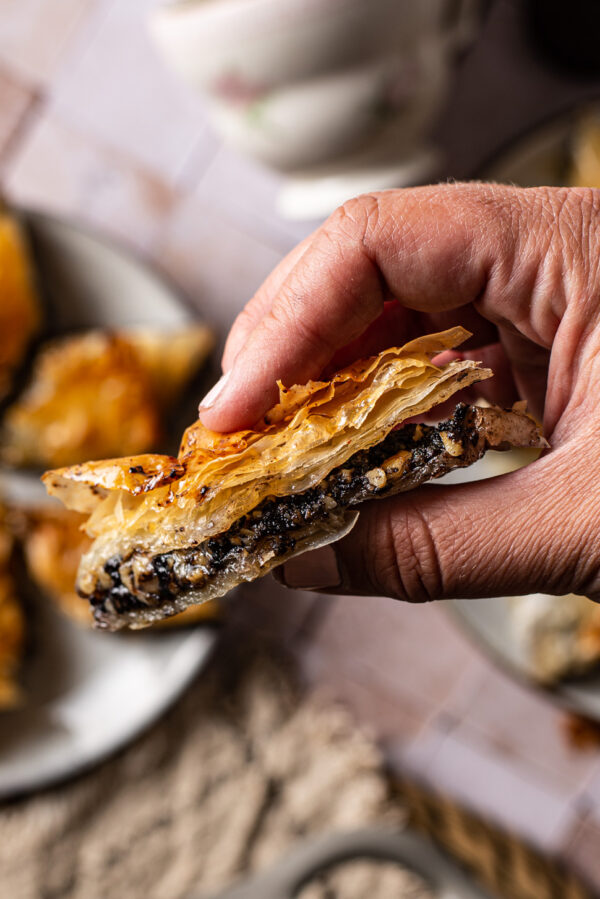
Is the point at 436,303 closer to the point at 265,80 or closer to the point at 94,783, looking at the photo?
the point at 265,80

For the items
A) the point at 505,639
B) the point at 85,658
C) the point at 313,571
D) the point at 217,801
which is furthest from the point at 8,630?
the point at 313,571

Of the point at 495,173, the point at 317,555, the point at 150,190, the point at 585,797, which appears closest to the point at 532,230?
the point at 317,555

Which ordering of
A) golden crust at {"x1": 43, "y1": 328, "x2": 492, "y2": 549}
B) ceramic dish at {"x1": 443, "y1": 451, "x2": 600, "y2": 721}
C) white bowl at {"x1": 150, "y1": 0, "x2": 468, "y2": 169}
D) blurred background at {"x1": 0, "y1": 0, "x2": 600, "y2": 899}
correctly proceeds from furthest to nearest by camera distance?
blurred background at {"x1": 0, "y1": 0, "x2": 600, "y2": 899} < ceramic dish at {"x1": 443, "y1": 451, "x2": 600, "y2": 721} < white bowl at {"x1": 150, "y1": 0, "x2": 468, "y2": 169} < golden crust at {"x1": 43, "y1": 328, "x2": 492, "y2": 549}

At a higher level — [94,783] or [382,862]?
[382,862]

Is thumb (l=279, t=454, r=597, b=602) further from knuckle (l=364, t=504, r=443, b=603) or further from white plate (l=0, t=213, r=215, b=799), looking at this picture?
white plate (l=0, t=213, r=215, b=799)

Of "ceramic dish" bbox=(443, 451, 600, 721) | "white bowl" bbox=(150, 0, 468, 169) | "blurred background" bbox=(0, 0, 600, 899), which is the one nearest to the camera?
"white bowl" bbox=(150, 0, 468, 169)

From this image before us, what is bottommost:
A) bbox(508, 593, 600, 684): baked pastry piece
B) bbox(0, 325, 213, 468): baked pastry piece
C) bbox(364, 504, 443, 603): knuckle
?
bbox(0, 325, 213, 468): baked pastry piece

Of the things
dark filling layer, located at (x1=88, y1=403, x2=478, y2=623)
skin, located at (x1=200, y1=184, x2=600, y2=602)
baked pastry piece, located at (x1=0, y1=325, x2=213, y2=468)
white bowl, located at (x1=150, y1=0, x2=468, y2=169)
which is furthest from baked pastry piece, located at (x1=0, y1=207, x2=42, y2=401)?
dark filling layer, located at (x1=88, y1=403, x2=478, y2=623)
